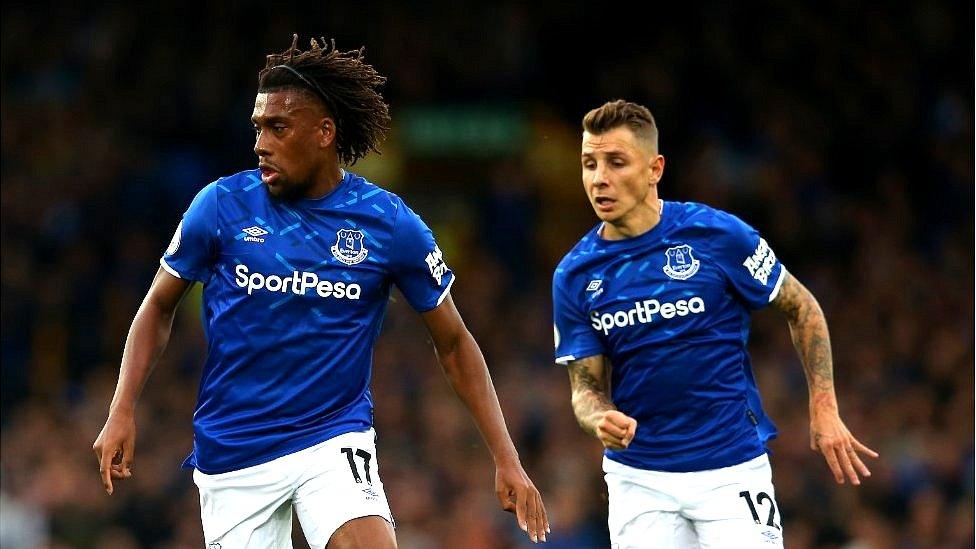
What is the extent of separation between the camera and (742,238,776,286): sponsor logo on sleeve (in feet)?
21.1

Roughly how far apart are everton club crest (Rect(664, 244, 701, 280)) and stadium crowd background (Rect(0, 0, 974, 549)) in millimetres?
4043

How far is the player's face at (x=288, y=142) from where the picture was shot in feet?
18.5

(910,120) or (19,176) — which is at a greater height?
(910,120)

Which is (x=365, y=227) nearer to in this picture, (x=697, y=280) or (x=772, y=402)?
(x=697, y=280)

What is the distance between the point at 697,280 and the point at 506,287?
311 inches

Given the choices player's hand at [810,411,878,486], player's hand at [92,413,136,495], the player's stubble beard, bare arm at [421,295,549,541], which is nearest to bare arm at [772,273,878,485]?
player's hand at [810,411,878,486]

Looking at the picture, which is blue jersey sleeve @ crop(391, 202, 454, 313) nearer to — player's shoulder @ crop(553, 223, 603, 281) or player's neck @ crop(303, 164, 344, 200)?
player's neck @ crop(303, 164, 344, 200)

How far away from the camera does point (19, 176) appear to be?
48.1 ft

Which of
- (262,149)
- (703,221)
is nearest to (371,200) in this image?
(262,149)

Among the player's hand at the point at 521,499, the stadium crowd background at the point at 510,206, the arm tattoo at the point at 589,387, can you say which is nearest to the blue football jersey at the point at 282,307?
the player's hand at the point at 521,499

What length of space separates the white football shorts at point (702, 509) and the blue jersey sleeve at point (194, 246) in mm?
1923

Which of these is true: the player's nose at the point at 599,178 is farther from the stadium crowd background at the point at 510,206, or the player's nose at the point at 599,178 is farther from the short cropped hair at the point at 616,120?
the stadium crowd background at the point at 510,206

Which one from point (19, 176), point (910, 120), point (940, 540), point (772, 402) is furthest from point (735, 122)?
point (19, 176)

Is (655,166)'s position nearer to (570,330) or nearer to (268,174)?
(570,330)
